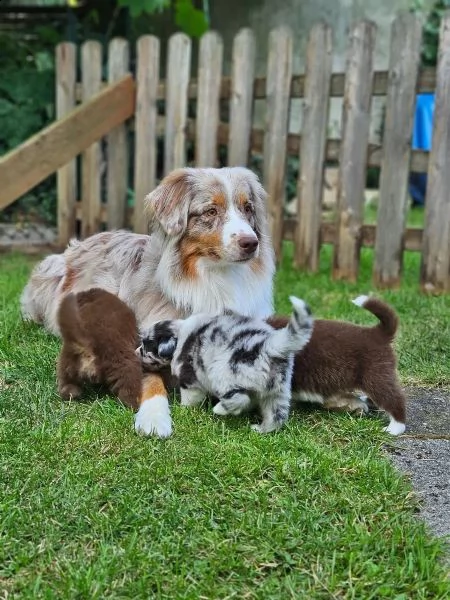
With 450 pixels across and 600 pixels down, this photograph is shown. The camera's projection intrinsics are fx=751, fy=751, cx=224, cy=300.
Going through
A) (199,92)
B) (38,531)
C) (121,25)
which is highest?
(121,25)

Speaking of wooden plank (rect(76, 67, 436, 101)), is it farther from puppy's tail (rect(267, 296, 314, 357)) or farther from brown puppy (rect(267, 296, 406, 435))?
puppy's tail (rect(267, 296, 314, 357))

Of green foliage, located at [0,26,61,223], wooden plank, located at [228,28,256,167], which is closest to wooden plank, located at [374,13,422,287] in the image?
wooden plank, located at [228,28,256,167]

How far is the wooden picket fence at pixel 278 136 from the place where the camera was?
6191 millimetres

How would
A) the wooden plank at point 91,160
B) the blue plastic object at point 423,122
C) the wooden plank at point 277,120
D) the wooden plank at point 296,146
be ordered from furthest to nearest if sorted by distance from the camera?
the blue plastic object at point 423,122 < the wooden plank at point 91,160 < the wooden plank at point 277,120 < the wooden plank at point 296,146

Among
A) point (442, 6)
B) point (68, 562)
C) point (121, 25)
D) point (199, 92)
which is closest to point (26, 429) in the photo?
point (68, 562)

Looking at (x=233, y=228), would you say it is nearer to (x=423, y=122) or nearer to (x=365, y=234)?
(x=365, y=234)

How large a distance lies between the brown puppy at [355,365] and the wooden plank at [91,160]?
4.96 meters

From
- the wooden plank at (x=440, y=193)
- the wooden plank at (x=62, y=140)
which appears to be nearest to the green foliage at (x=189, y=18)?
the wooden plank at (x=62, y=140)

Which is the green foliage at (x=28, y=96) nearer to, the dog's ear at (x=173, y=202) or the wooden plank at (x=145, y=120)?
the wooden plank at (x=145, y=120)

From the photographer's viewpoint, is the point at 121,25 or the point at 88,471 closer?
the point at 88,471

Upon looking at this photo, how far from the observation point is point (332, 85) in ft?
21.7

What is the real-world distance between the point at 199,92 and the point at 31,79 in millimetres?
2797

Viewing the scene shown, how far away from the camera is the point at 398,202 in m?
6.29

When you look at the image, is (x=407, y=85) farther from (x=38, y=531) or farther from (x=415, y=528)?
(x=38, y=531)
